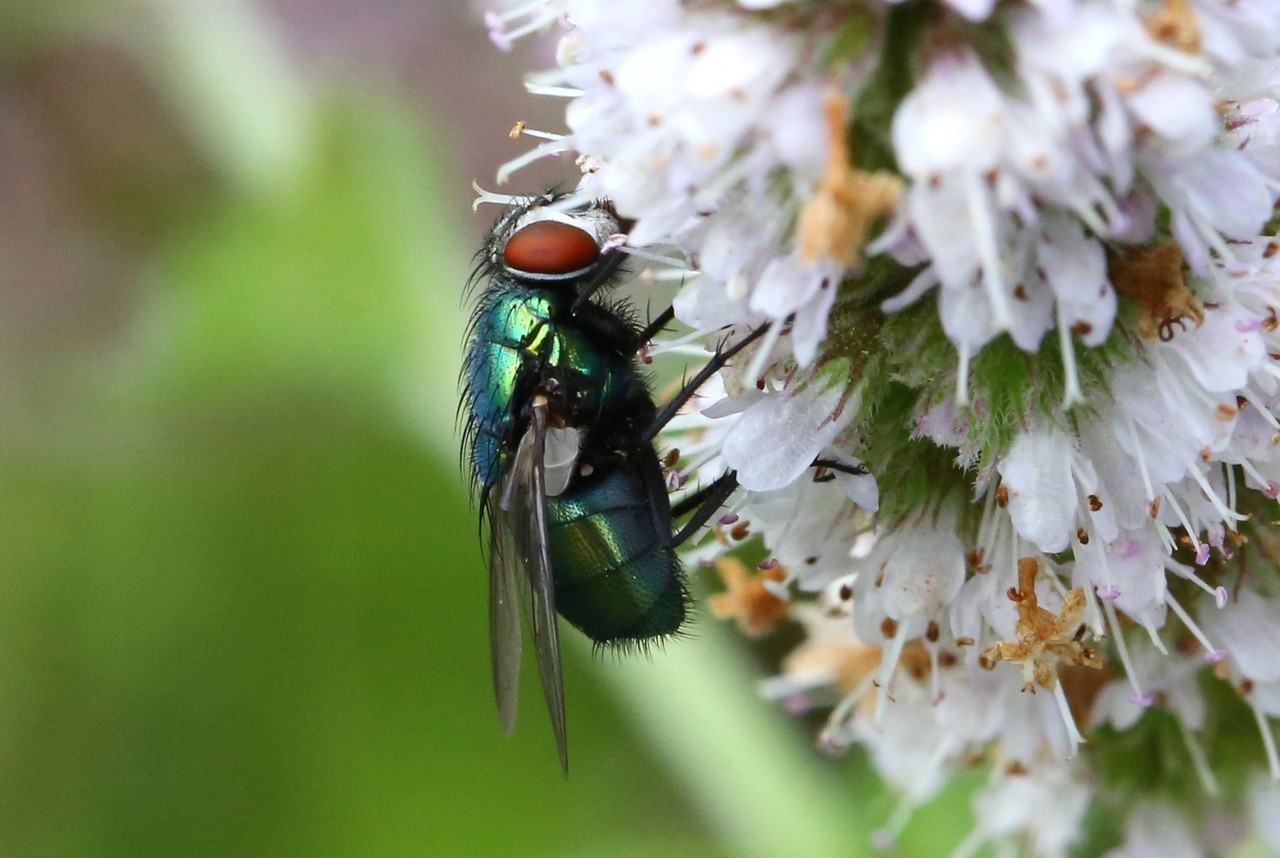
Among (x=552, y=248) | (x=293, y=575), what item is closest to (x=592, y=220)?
(x=552, y=248)

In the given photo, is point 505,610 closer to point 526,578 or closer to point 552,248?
point 526,578

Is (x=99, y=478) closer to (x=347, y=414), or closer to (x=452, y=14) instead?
(x=347, y=414)

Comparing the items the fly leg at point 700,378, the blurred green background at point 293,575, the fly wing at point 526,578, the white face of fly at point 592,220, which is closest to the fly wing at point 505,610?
the fly wing at point 526,578

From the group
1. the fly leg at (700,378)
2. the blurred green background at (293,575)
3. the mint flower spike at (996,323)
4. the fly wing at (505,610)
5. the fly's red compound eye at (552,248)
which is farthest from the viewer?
the blurred green background at (293,575)

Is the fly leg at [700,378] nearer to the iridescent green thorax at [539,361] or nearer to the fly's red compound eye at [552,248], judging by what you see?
the iridescent green thorax at [539,361]

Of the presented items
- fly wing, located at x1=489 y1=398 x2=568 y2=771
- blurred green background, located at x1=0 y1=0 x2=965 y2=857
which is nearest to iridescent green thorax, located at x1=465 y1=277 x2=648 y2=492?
fly wing, located at x1=489 y1=398 x2=568 y2=771

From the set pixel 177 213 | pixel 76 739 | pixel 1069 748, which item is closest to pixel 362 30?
pixel 177 213
